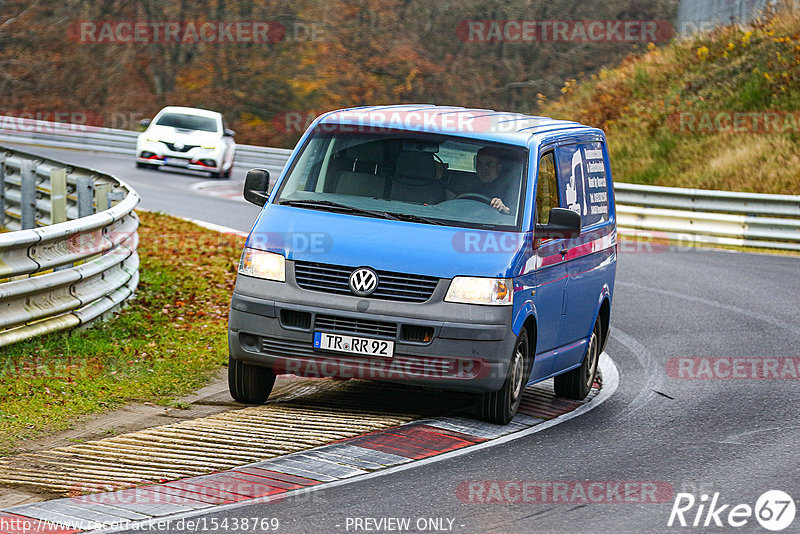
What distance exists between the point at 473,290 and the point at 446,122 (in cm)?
175

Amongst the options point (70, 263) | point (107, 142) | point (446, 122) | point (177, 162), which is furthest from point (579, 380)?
point (107, 142)

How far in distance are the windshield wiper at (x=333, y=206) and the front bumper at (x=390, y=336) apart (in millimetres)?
707

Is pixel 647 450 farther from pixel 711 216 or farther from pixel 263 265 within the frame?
pixel 711 216

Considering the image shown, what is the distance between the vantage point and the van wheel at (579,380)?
10172 mm

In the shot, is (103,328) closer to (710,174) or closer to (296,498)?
(296,498)

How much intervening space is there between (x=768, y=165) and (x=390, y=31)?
28.8 metres

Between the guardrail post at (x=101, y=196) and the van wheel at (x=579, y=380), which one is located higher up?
the guardrail post at (x=101, y=196)

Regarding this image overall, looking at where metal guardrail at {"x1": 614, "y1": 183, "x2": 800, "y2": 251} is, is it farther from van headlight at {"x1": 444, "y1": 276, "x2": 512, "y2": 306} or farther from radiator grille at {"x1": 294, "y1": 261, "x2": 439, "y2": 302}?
radiator grille at {"x1": 294, "y1": 261, "x2": 439, "y2": 302}

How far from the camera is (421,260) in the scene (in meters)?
8.30

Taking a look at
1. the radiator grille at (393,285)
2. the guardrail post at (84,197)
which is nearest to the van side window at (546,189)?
the radiator grille at (393,285)

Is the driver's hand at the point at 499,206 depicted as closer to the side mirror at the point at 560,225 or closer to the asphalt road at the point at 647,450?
the side mirror at the point at 560,225

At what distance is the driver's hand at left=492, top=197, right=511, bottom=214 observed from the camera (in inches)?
352

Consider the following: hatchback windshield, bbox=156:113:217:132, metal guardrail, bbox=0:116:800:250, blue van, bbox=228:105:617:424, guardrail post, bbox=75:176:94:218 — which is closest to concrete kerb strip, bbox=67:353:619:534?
Result: blue van, bbox=228:105:617:424

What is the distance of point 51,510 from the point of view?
6172mm
